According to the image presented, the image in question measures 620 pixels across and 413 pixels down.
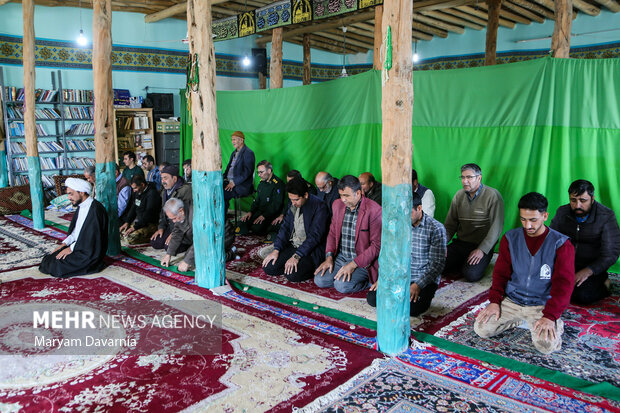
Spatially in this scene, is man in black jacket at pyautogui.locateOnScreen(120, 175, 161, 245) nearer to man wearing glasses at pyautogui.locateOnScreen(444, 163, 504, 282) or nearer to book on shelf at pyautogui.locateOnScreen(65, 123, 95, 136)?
man wearing glasses at pyautogui.locateOnScreen(444, 163, 504, 282)

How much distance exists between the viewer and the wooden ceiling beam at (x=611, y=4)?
8141 mm

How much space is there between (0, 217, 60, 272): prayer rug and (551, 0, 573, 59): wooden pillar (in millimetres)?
5777

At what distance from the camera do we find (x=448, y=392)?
8.13 ft

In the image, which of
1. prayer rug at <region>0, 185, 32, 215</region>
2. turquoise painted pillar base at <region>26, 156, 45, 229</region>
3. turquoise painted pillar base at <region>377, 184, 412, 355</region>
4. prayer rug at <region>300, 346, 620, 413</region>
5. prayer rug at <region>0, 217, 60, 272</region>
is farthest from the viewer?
prayer rug at <region>0, 185, 32, 215</region>

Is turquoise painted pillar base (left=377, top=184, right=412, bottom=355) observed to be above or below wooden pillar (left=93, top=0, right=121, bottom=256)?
below

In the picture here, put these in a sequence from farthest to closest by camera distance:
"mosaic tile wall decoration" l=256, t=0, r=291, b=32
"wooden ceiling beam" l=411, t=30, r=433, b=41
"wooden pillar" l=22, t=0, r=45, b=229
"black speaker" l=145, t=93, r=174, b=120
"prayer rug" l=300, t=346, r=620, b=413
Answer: "wooden ceiling beam" l=411, t=30, r=433, b=41, "black speaker" l=145, t=93, r=174, b=120, "mosaic tile wall decoration" l=256, t=0, r=291, b=32, "wooden pillar" l=22, t=0, r=45, b=229, "prayer rug" l=300, t=346, r=620, b=413

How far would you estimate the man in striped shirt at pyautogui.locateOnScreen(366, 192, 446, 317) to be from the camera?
345 cm

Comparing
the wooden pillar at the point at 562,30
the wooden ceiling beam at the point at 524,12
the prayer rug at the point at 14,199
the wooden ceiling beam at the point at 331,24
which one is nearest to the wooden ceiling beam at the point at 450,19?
the wooden ceiling beam at the point at 524,12

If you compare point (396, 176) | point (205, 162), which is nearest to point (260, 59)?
point (205, 162)

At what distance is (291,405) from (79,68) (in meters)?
8.65

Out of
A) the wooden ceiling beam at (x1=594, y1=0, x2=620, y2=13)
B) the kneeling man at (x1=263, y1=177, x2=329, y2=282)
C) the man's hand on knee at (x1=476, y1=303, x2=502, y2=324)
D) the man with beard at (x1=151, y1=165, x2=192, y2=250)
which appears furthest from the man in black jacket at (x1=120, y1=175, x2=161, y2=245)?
the wooden ceiling beam at (x1=594, y1=0, x2=620, y2=13)

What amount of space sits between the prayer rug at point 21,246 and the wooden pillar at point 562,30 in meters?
5.78

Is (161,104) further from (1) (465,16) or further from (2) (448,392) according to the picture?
(2) (448,392)

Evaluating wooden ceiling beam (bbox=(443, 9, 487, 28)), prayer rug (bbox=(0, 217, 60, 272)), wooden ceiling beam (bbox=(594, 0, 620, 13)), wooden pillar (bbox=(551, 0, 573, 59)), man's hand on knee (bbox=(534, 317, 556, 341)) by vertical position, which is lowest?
prayer rug (bbox=(0, 217, 60, 272))
